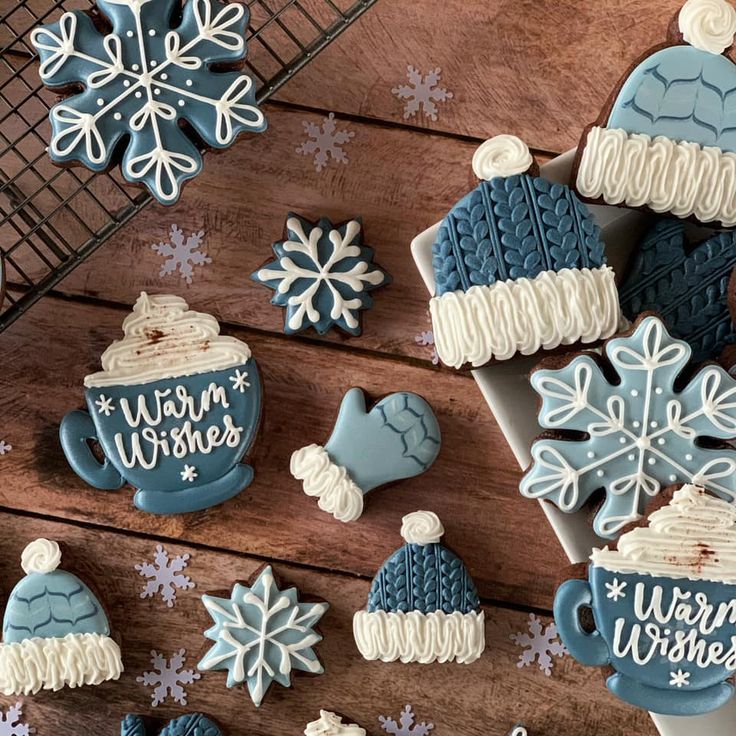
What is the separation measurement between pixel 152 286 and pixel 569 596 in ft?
2.73

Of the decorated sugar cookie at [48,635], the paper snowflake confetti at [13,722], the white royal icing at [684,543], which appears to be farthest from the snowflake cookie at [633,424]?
the paper snowflake confetti at [13,722]

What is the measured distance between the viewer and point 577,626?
1.35 m

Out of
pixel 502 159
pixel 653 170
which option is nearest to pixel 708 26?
pixel 653 170

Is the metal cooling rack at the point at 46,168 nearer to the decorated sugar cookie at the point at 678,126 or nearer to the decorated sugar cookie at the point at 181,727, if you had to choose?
the decorated sugar cookie at the point at 678,126

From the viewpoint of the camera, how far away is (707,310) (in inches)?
55.1

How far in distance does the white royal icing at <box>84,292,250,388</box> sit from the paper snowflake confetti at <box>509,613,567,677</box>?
2.17ft

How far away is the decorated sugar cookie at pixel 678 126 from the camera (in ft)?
4.34

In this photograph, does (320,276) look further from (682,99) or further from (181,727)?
(181,727)

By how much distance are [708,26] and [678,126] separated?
0.15 meters

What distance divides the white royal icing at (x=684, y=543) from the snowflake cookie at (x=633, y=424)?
0.13 feet

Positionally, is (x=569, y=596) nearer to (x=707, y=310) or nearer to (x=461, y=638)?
(x=461, y=638)

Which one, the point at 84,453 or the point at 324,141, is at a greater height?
the point at 324,141

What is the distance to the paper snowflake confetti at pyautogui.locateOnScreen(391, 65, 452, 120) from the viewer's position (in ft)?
5.16

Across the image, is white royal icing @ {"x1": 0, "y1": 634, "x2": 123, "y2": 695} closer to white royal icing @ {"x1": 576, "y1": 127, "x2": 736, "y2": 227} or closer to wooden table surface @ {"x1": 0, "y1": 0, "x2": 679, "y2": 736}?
wooden table surface @ {"x1": 0, "y1": 0, "x2": 679, "y2": 736}
